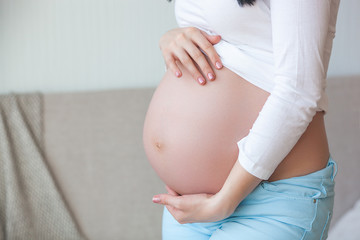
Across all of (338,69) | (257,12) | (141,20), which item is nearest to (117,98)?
(141,20)

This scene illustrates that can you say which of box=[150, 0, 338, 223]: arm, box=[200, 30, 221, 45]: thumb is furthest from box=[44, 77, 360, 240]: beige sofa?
box=[150, 0, 338, 223]: arm

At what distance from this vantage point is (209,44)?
82 cm

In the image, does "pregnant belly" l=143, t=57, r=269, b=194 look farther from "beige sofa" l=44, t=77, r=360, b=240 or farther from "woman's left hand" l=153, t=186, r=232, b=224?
"beige sofa" l=44, t=77, r=360, b=240

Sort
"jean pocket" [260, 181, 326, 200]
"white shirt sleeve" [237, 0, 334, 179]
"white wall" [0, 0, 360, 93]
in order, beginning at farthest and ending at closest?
"white wall" [0, 0, 360, 93]
"jean pocket" [260, 181, 326, 200]
"white shirt sleeve" [237, 0, 334, 179]

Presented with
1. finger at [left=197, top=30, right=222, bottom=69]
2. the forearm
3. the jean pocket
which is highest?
finger at [left=197, top=30, right=222, bottom=69]

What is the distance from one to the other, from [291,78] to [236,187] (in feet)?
0.64

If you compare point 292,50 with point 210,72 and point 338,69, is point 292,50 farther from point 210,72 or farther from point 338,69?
point 338,69

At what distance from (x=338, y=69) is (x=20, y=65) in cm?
142

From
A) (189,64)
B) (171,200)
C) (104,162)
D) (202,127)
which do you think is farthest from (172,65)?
(104,162)

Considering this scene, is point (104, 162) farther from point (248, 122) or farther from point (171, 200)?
point (248, 122)

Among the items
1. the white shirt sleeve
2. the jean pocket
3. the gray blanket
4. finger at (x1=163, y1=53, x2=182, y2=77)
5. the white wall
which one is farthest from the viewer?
the white wall

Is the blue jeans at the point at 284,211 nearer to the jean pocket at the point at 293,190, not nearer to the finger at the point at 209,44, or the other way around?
the jean pocket at the point at 293,190

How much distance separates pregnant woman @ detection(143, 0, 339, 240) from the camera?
26.2 inches

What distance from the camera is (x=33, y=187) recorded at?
5.63ft
